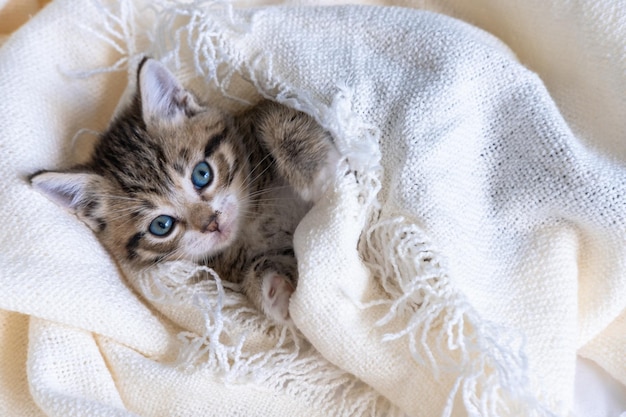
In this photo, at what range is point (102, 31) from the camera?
4.94ft

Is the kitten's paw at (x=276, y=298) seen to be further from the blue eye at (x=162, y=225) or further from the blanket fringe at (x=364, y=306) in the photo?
the blue eye at (x=162, y=225)

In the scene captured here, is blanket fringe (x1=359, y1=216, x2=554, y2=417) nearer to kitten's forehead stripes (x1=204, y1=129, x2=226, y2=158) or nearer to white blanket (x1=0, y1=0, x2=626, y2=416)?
white blanket (x1=0, y1=0, x2=626, y2=416)

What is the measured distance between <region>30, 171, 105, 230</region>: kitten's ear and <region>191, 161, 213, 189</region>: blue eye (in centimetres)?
22

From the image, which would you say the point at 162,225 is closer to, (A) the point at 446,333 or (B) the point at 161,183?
(B) the point at 161,183

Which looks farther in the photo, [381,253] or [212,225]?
[212,225]

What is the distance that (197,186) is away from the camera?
1345mm

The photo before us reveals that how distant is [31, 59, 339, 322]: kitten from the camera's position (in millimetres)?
1294

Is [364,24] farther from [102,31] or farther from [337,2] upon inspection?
[102,31]

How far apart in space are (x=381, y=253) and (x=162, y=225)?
535 millimetres

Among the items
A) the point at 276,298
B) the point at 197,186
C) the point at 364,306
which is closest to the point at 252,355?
the point at 276,298

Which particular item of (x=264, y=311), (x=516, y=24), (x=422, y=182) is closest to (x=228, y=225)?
(x=264, y=311)

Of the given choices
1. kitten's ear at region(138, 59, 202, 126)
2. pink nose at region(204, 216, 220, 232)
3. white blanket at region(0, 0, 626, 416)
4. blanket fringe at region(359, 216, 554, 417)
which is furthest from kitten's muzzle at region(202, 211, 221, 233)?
blanket fringe at region(359, 216, 554, 417)

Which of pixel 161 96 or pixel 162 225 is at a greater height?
pixel 161 96

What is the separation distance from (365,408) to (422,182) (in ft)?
1.61
